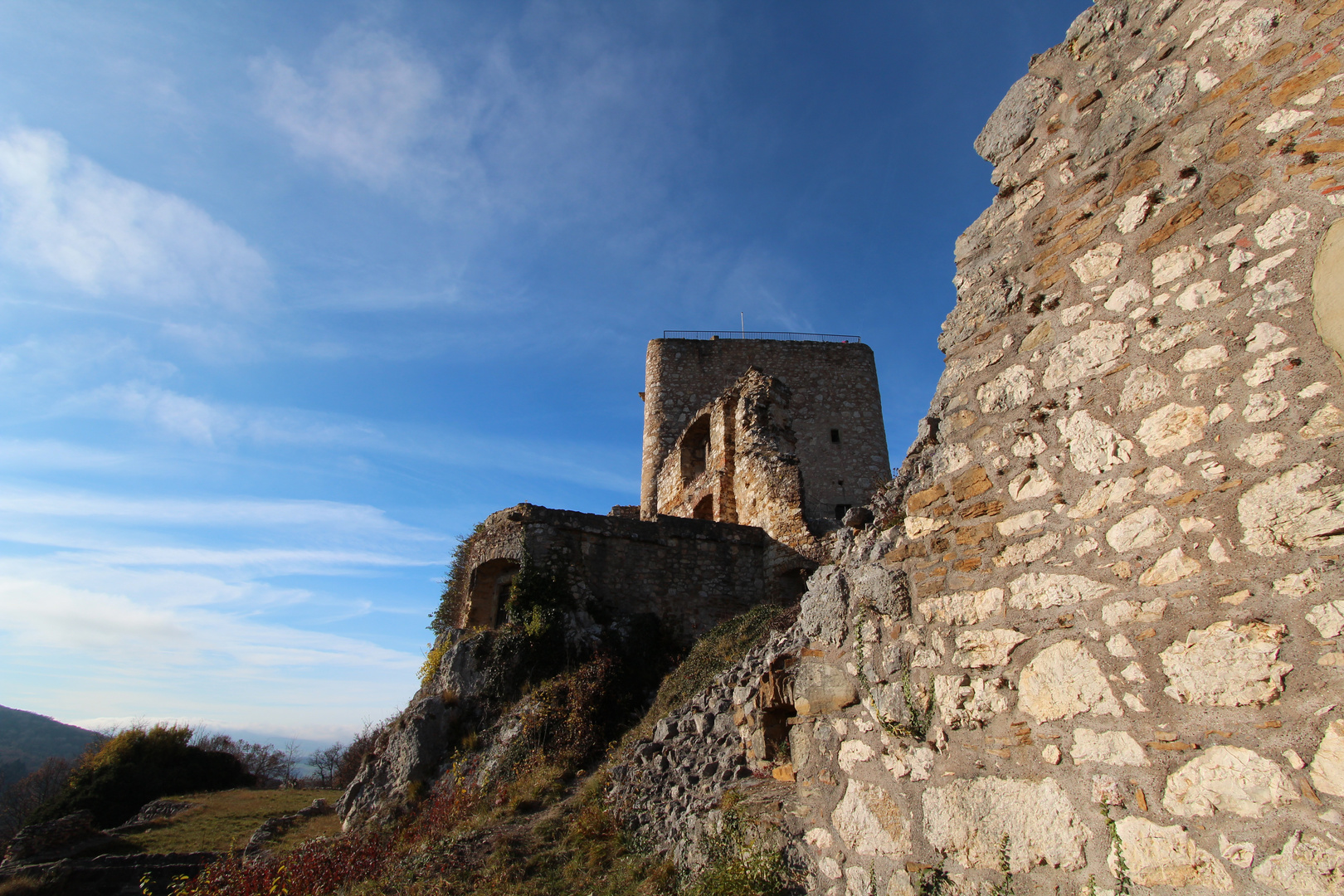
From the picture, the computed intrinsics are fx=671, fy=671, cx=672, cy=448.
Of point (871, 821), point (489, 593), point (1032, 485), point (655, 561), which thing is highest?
point (655, 561)

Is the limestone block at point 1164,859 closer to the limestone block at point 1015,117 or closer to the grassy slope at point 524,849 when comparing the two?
the grassy slope at point 524,849

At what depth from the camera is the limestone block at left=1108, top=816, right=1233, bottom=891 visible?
6.58 feet

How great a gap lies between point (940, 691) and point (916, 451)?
127cm

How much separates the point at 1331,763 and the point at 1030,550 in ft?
3.63

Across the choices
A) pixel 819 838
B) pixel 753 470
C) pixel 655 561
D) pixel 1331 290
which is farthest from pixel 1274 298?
pixel 753 470

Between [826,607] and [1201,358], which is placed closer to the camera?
[1201,358]

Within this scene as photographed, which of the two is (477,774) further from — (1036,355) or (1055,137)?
(1055,137)

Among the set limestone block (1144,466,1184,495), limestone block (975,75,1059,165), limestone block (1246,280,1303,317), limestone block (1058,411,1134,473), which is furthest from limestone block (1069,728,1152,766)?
limestone block (975,75,1059,165)

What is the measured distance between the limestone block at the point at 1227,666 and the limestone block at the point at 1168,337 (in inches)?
41.7

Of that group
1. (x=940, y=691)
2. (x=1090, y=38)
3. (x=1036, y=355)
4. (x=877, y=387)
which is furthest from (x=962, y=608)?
(x=877, y=387)

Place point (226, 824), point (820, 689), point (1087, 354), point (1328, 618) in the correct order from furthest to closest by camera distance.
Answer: point (226, 824) < point (820, 689) < point (1087, 354) < point (1328, 618)

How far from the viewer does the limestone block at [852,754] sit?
3.24 meters

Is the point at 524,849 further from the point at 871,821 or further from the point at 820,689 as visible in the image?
the point at 871,821

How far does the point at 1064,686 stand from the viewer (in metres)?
2.53
